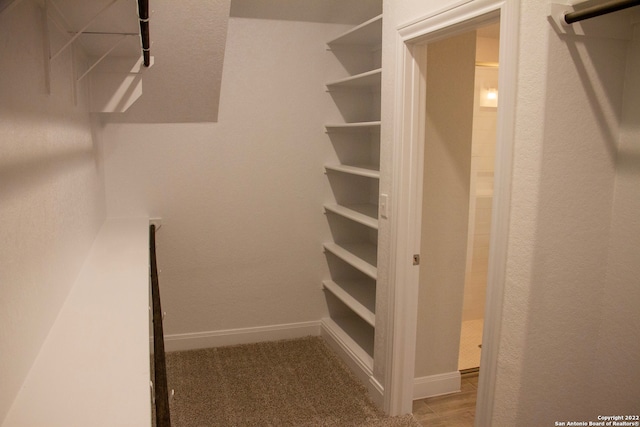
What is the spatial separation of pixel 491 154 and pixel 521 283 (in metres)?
2.38

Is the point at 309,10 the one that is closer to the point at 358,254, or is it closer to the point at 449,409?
the point at 358,254

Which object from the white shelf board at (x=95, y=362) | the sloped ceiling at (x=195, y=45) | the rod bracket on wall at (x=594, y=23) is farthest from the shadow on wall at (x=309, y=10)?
the white shelf board at (x=95, y=362)

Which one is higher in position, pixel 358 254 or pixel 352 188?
pixel 352 188

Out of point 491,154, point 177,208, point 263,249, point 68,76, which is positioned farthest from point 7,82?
point 491,154

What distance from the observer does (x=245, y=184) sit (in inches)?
143

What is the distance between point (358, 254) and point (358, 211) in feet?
0.99

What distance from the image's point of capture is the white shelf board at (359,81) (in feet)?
10.5

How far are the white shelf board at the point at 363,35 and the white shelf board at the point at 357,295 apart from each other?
1.74 m

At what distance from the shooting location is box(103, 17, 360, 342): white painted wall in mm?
3404

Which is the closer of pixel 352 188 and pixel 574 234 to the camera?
pixel 574 234

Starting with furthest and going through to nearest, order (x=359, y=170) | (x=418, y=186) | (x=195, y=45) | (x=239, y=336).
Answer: (x=239, y=336)
(x=359, y=170)
(x=195, y=45)
(x=418, y=186)

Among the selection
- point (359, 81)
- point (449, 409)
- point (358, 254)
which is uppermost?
point (359, 81)

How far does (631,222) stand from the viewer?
1.72m

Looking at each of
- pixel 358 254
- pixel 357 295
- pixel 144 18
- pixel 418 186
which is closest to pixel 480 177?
pixel 358 254
